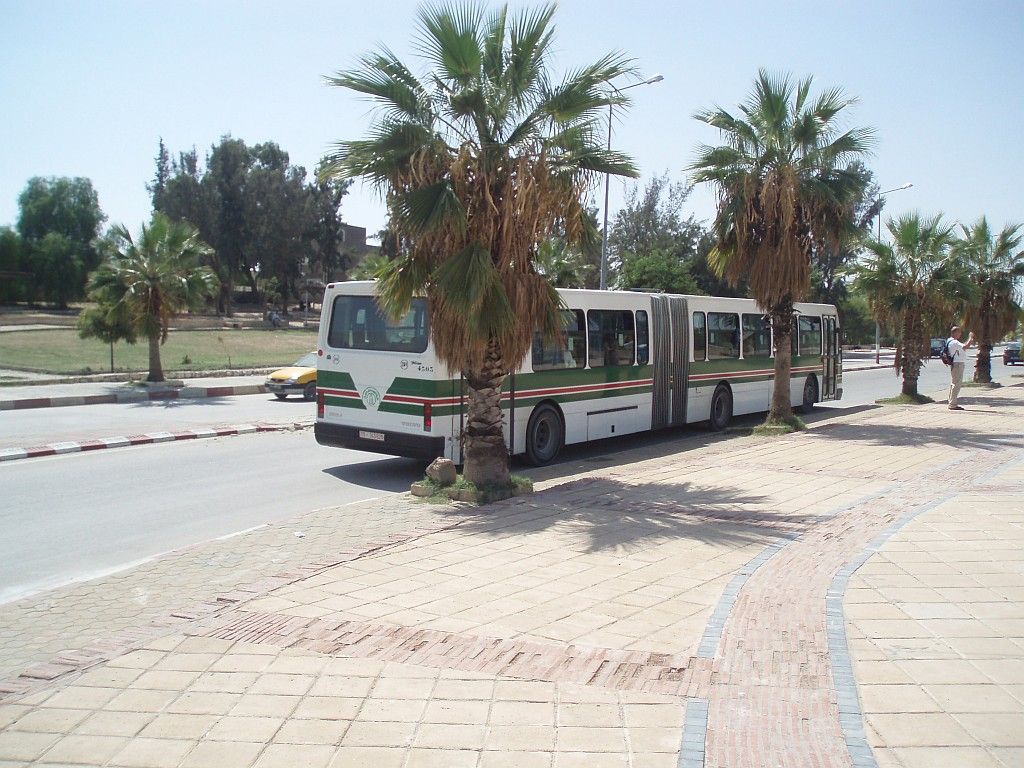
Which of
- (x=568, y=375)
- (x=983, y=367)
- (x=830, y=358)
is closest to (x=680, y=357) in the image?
(x=568, y=375)

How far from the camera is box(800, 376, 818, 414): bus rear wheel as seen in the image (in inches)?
875

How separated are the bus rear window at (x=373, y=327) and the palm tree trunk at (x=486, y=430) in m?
1.71

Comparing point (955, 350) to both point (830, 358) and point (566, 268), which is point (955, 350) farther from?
point (566, 268)

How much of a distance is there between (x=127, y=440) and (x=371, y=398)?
541 cm

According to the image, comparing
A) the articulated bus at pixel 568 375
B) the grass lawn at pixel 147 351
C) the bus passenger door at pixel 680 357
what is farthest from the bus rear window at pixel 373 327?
the grass lawn at pixel 147 351

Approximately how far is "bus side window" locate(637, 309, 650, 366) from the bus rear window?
5383mm

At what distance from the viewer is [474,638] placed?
18.6 ft

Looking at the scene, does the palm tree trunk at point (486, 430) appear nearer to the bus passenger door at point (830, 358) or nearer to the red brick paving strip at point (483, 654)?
the red brick paving strip at point (483, 654)

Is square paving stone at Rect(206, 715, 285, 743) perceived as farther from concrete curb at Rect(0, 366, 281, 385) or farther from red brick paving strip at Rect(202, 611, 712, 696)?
concrete curb at Rect(0, 366, 281, 385)

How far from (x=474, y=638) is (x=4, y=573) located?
4.59 meters

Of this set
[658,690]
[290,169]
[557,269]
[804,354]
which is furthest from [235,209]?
[658,690]

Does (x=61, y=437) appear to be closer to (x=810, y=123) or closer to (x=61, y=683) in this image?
(x=61, y=683)

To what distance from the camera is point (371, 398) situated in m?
12.6

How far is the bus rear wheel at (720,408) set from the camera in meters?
18.7
